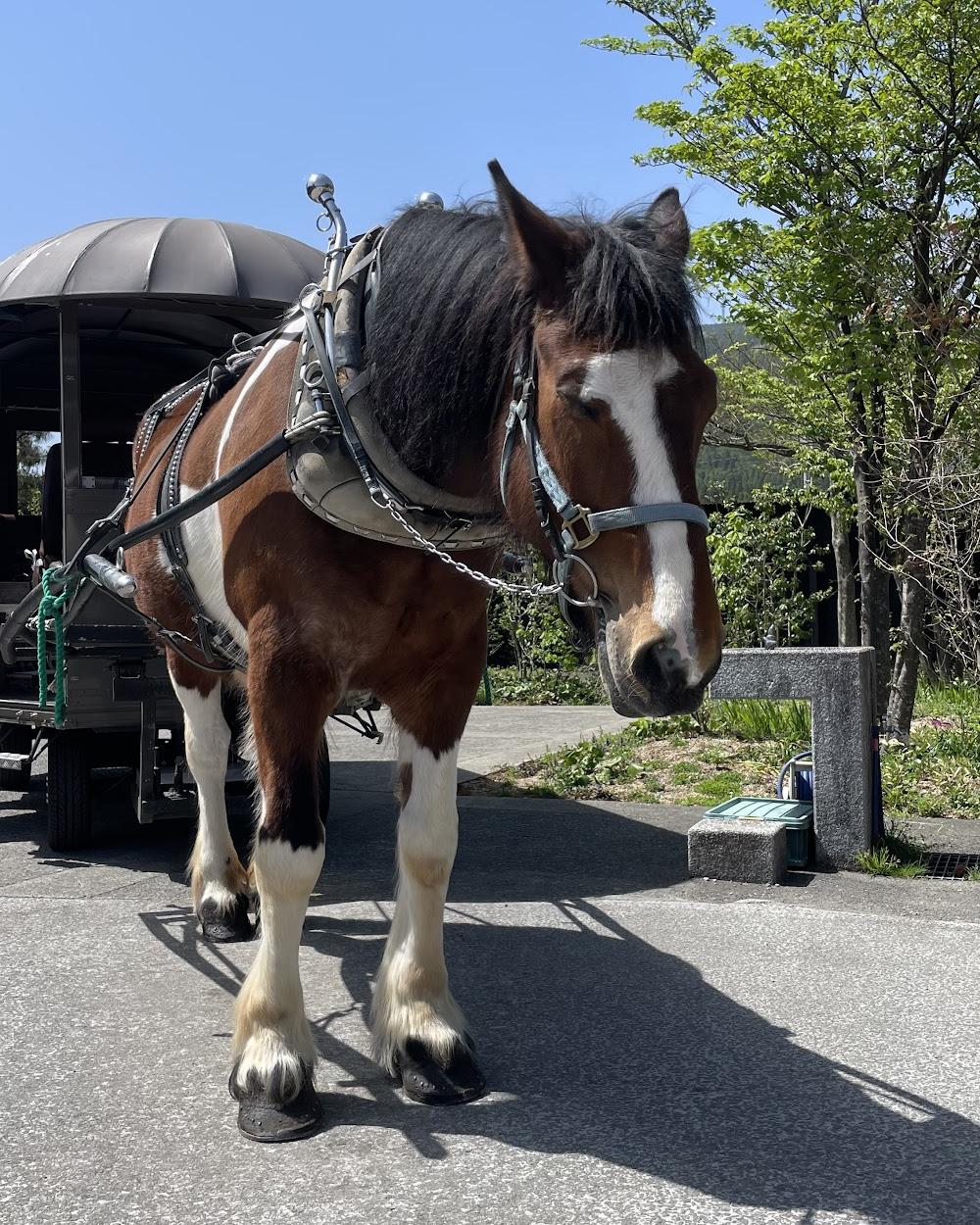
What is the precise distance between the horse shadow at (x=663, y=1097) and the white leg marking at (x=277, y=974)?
214 mm

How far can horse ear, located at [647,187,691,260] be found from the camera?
2670 millimetres

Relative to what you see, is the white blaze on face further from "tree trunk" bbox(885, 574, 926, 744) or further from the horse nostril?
"tree trunk" bbox(885, 574, 926, 744)

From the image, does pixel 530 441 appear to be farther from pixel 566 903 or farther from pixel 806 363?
pixel 806 363

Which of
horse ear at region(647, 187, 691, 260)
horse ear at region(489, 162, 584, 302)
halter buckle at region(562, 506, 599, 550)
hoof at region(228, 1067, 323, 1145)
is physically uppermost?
horse ear at region(647, 187, 691, 260)

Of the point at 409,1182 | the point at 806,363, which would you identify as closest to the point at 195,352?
the point at 806,363

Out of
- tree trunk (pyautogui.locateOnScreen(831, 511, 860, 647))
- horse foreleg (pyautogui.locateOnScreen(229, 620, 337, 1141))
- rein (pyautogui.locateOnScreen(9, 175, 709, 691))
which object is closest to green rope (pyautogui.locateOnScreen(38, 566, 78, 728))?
rein (pyautogui.locateOnScreen(9, 175, 709, 691))

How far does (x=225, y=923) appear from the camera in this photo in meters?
4.42

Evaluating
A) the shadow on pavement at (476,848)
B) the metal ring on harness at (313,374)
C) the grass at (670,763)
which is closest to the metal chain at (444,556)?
the metal ring on harness at (313,374)

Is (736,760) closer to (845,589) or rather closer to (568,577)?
(845,589)

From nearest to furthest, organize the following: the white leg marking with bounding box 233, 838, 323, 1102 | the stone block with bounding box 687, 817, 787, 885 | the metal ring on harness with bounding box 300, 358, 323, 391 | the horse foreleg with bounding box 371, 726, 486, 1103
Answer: the white leg marking with bounding box 233, 838, 323, 1102 → the metal ring on harness with bounding box 300, 358, 323, 391 → the horse foreleg with bounding box 371, 726, 486, 1103 → the stone block with bounding box 687, 817, 787, 885

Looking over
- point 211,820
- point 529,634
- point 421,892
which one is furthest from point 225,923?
point 529,634

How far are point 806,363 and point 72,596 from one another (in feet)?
17.6

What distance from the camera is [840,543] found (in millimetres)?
11336

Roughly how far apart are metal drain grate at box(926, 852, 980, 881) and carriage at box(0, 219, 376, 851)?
2.71 meters
